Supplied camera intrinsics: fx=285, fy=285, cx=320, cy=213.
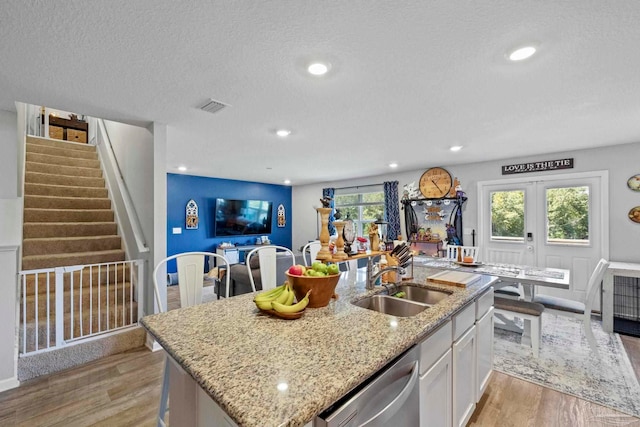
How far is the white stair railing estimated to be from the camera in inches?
99.0

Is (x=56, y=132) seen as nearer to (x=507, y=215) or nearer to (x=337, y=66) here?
(x=337, y=66)

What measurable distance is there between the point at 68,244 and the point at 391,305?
13.0ft

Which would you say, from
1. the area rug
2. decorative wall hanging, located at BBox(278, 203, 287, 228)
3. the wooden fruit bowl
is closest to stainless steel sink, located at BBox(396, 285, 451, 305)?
the wooden fruit bowl

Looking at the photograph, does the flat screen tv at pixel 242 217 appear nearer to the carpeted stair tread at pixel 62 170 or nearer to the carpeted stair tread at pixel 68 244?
the carpeted stair tread at pixel 62 170

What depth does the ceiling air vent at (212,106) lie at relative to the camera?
239 centimetres

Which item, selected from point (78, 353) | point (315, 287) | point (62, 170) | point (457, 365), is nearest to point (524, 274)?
point (457, 365)

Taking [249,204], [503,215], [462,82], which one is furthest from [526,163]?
[249,204]

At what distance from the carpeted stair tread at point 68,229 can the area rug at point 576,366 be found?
5.04 meters

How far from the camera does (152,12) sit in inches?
53.5

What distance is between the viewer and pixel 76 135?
6.11 metres

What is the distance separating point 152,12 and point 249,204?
601cm

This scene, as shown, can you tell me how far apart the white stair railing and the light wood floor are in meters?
0.35

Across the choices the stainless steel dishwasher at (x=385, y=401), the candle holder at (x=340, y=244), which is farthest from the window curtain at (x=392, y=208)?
the stainless steel dishwasher at (x=385, y=401)

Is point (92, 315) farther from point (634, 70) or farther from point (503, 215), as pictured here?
point (503, 215)
